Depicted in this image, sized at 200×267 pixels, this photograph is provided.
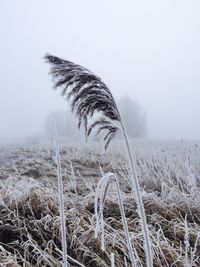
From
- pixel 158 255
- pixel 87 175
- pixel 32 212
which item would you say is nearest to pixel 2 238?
pixel 32 212

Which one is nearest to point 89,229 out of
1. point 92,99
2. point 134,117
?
point 92,99

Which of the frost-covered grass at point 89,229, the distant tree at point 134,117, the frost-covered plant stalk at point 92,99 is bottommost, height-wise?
the frost-covered grass at point 89,229

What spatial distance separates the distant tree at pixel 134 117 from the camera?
101ft

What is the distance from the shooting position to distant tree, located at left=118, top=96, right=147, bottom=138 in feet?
101

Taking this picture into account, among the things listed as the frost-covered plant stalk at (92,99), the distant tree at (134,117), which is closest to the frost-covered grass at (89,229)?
the frost-covered plant stalk at (92,99)

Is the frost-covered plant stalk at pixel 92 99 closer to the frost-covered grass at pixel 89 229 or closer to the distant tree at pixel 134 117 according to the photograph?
the frost-covered grass at pixel 89 229

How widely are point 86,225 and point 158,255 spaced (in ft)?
2.20

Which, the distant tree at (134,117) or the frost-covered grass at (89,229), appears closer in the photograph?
the frost-covered grass at (89,229)

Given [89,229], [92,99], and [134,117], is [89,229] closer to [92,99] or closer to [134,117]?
[92,99]

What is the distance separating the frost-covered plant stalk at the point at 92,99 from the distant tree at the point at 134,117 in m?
28.0

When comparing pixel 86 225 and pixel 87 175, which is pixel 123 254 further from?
pixel 87 175

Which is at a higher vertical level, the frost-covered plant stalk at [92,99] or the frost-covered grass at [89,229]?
the frost-covered plant stalk at [92,99]

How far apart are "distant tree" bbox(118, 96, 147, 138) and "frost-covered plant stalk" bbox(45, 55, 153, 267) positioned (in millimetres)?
27991

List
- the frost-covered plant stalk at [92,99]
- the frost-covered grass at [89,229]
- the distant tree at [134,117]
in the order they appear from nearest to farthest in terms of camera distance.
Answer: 1. the frost-covered plant stalk at [92,99]
2. the frost-covered grass at [89,229]
3. the distant tree at [134,117]
